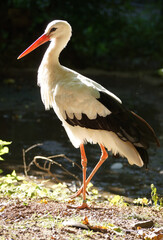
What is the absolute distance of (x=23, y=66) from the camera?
1073cm

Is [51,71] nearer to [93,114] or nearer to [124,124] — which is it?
[93,114]

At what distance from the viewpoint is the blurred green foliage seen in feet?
36.1

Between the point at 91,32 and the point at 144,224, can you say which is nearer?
the point at 144,224

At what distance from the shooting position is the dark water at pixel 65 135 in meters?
5.50

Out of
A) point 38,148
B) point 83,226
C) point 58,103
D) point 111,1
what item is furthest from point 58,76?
point 111,1

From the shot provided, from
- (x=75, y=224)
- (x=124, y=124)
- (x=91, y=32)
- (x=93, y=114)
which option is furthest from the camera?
(x=91, y=32)

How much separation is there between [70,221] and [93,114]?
0.97m

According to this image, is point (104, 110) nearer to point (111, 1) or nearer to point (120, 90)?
point (120, 90)

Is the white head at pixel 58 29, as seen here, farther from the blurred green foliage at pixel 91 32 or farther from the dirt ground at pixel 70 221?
the blurred green foliage at pixel 91 32

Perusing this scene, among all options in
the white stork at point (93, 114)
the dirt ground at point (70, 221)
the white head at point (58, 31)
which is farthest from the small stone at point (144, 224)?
the white head at point (58, 31)

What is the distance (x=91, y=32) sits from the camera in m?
12.0

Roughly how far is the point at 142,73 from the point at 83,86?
24.0 ft

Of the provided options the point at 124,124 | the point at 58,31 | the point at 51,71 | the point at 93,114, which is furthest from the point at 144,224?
the point at 58,31

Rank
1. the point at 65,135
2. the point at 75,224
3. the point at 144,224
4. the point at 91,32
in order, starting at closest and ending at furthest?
the point at 75,224
the point at 144,224
the point at 65,135
the point at 91,32
